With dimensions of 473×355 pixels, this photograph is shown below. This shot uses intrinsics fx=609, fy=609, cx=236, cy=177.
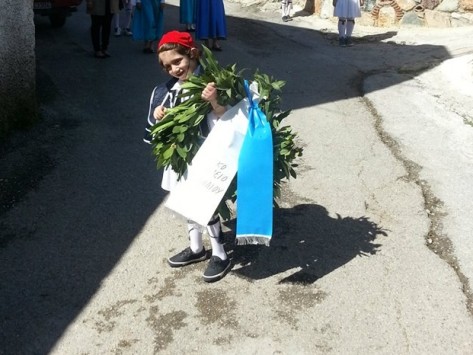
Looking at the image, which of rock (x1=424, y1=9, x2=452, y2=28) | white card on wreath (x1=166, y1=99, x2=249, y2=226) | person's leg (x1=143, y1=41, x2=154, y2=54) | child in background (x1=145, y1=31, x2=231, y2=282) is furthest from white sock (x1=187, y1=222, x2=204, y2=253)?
rock (x1=424, y1=9, x2=452, y2=28)

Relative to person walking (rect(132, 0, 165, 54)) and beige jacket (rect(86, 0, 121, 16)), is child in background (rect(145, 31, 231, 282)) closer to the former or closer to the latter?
beige jacket (rect(86, 0, 121, 16))

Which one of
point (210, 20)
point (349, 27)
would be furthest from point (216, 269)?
point (349, 27)

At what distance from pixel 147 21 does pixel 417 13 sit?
18.4 ft

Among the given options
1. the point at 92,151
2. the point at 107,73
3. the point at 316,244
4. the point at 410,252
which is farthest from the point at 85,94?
the point at 410,252

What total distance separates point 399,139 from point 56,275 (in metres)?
3.82

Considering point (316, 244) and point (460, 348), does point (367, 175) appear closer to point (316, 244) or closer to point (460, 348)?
point (316, 244)

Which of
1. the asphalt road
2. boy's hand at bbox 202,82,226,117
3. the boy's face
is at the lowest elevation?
the asphalt road

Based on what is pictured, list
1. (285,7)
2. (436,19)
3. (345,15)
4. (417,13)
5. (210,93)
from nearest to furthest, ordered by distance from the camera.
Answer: (210,93) → (345,15) → (436,19) → (417,13) → (285,7)

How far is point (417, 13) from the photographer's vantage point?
1212cm

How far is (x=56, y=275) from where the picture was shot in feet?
13.0

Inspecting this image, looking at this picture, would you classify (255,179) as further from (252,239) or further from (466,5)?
(466,5)

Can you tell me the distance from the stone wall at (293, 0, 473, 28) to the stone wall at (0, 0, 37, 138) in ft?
27.1

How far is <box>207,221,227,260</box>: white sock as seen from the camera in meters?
3.92

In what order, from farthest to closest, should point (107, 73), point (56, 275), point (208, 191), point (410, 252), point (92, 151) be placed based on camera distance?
point (107, 73) → point (92, 151) → point (410, 252) → point (56, 275) → point (208, 191)
